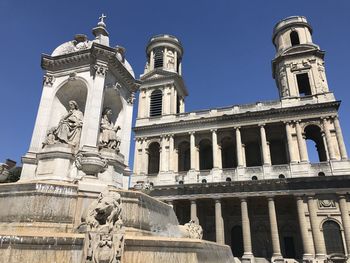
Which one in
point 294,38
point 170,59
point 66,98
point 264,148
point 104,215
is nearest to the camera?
point 104,215

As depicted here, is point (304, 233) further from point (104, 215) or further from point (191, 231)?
point (104, 215)

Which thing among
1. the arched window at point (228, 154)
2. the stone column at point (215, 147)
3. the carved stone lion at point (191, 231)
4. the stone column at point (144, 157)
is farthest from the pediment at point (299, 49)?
the carved stone lion at point (191, 231)

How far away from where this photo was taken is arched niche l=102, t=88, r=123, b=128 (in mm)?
11719

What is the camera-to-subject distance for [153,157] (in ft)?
122

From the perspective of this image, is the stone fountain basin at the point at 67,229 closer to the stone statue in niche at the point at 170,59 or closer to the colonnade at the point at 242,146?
the colonnade at the point at 242,146

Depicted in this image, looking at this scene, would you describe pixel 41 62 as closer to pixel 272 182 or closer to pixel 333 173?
pixel 272 182

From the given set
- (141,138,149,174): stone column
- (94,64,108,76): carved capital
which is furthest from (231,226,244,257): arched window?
(94,64,108,76): carved capital

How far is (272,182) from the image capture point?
27.4 metres

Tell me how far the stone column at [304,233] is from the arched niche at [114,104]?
2204 centimetres

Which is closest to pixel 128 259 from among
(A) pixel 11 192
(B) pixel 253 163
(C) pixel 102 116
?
(A) pixel 11 192

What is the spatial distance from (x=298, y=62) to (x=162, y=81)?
18815mm

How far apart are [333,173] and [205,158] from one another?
15444 millimetres

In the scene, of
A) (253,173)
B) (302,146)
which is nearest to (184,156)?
(253,173)

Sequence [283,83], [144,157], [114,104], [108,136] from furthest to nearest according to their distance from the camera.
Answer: [144,157] → [283,83] → [114,104] → [108,136]
